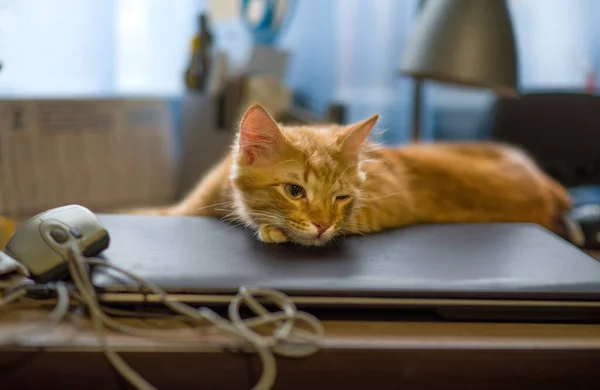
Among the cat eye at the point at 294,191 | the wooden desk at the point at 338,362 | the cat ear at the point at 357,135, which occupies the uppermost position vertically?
the cat ear at the point at 357,135

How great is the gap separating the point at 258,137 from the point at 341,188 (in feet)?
0.51

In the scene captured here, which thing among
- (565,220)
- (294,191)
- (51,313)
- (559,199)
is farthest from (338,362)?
(559,199)

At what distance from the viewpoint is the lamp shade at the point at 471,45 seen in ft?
4.45

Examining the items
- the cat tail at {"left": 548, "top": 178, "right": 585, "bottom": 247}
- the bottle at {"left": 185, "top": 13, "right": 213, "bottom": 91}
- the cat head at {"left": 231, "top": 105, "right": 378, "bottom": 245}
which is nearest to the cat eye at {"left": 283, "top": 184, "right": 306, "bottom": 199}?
the cat head at {"left": 231, "top": 105, "right": 378, "bottom": 245}

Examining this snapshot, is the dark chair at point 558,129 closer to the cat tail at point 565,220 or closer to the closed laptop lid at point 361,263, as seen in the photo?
the cat tail at point 565,220

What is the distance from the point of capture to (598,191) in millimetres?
1700

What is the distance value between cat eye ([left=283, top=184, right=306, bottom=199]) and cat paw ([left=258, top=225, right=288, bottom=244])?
0.24 feet

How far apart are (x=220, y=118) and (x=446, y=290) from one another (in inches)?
54.7

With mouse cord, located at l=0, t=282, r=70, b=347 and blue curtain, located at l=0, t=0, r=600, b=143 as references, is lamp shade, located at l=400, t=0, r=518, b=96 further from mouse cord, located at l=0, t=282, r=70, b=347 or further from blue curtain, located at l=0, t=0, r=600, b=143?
mouse cord, located at l=0, t=282, r=70, b=347

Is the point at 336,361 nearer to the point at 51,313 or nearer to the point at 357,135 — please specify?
the point at 51,313

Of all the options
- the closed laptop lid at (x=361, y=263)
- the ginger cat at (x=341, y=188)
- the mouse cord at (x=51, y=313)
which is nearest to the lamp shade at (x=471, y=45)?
the ginger cat at (x=341, y=188)

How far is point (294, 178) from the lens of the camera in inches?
35.4

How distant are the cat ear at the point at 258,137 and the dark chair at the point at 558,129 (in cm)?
132

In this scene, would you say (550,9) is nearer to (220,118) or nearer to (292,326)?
(220,118)
